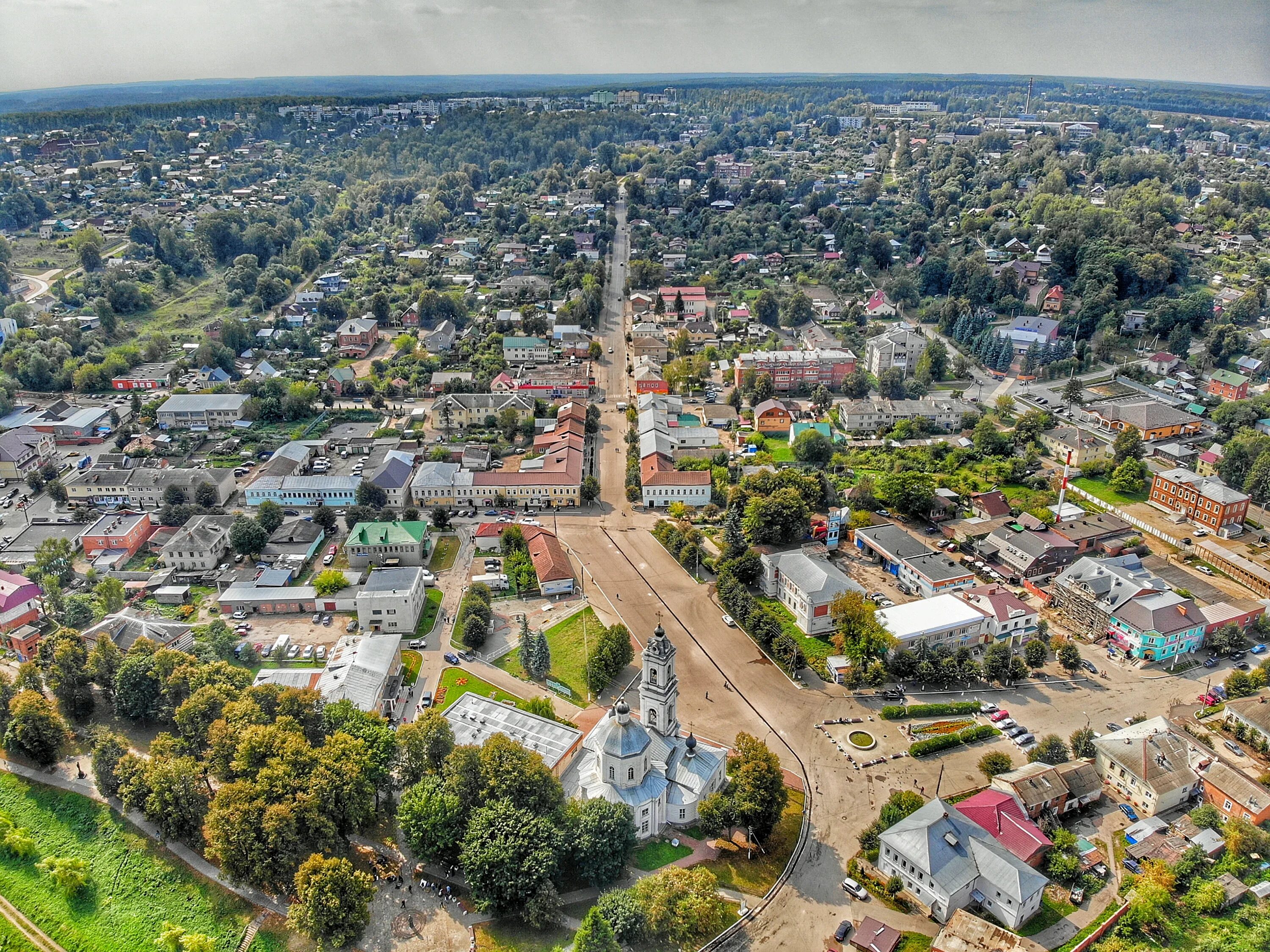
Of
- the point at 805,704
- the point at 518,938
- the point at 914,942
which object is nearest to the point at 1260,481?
the point at 805,704

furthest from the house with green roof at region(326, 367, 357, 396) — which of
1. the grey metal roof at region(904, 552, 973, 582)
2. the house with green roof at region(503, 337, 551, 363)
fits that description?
the grey metal roof at region(904, 552, 973, 582)

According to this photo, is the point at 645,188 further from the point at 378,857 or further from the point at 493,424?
the point at 378,857

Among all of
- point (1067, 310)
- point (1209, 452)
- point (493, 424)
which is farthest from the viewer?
point (1067, 310)

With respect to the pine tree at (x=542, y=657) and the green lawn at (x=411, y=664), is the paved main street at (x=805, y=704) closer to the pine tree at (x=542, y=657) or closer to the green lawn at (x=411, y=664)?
the green lawn at (x=411, y=664)

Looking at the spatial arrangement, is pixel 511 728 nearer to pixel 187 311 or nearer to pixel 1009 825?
pixel 1009 825

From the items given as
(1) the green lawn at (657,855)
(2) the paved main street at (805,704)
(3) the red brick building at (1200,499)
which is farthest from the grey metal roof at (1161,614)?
(1) the green lawn at (657,855)

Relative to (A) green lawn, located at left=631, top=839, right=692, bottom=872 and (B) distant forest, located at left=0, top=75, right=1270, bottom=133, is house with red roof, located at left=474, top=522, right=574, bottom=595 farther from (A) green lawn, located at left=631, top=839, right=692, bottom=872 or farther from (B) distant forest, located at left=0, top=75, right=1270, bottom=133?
(B) distant forest, located at left=0, top=75, right=1270, bottom=133

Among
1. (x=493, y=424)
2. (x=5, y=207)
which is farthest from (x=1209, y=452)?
(x=5, y=207)
